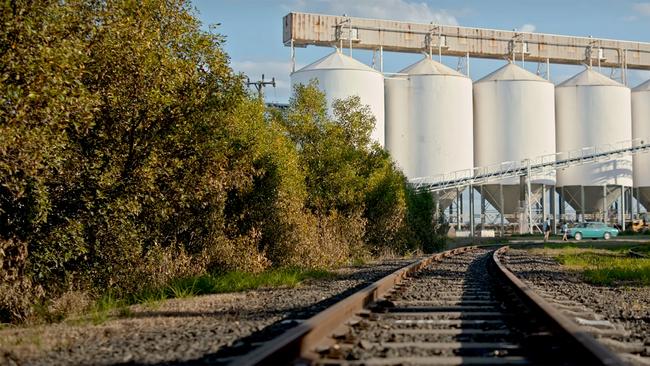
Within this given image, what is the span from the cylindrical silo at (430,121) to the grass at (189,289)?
4967 centimetres

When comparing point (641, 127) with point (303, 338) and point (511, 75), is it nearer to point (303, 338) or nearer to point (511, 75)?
point (511, 75)

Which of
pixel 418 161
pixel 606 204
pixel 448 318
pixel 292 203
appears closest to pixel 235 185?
pixel 292 203

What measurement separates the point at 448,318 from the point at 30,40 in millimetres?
6071

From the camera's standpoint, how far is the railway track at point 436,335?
534 centimetres

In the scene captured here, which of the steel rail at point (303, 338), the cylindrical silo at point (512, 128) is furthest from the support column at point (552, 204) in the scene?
the steel rail at point (303, 338)

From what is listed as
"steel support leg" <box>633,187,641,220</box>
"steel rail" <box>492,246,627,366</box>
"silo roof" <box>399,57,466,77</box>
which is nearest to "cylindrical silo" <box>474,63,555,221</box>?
"silo roof" <box>399,57,466,77</box>

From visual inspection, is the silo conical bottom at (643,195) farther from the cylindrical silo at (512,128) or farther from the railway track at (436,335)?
the railway track at (436,335)

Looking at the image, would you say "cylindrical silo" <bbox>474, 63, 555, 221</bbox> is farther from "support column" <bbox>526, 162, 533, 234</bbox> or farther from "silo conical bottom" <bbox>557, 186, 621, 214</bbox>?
"silo conical bottom" <bbox>557, 186, 621, 214</bbox>

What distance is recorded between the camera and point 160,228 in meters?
15.2

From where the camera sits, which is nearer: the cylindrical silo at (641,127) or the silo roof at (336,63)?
the silo roof at (336,63)

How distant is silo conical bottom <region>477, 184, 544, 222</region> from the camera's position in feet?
228

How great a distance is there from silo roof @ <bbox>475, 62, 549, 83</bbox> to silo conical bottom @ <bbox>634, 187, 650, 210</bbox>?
57.8 ft

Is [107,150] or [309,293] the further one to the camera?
[107,150]

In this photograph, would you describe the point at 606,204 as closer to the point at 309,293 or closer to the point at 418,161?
the point at 418,161
